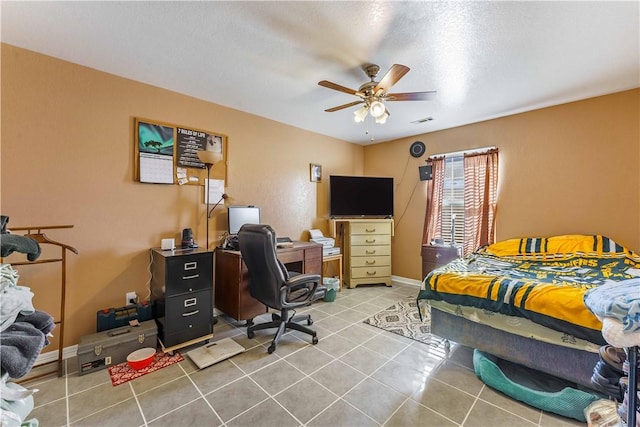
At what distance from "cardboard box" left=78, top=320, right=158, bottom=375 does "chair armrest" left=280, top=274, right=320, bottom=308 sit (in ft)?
3.71

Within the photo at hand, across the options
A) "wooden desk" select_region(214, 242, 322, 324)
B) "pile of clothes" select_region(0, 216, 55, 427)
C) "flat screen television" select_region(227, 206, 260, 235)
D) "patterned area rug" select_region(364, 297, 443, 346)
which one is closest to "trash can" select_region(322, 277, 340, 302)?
"wooden desk" select_region(214, 242, 322, 324)

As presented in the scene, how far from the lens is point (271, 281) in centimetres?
229

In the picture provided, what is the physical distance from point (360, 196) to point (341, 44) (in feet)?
8.61

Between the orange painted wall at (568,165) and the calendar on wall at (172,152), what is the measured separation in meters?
3.34

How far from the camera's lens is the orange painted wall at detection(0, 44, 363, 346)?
200cm

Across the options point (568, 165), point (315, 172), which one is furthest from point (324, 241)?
point (568, 165)

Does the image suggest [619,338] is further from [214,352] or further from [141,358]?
[141,358]

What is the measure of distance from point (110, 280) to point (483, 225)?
4.32 meters

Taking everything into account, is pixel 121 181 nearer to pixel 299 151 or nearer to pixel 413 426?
pixel 299 151

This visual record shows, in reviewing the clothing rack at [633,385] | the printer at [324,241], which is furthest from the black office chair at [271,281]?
the clothing rack at [633,385]

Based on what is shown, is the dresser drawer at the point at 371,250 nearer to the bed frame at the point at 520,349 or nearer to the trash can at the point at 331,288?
the trash can at the point at 331,288

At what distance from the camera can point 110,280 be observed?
2.37m

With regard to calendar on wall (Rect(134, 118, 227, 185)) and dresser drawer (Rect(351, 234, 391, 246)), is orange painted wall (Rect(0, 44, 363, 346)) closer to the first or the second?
calendar on wall (Rect(134, 118, 227, 185))

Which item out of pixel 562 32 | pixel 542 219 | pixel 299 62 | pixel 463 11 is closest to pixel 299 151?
pixel 299 62
